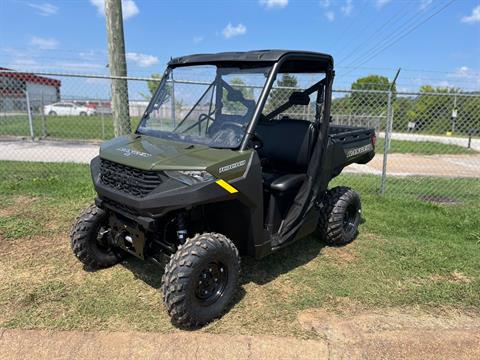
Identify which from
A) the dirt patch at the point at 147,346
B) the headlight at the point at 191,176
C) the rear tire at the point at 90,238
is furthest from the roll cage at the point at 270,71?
the dirt patch at the point at 147,346

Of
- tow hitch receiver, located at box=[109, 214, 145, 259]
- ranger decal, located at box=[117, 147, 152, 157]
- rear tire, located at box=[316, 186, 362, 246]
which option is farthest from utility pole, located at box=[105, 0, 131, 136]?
rear tire, located at box=[316, 186, 362, 246]

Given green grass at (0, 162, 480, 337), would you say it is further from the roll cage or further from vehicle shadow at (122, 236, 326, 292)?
the roll cage

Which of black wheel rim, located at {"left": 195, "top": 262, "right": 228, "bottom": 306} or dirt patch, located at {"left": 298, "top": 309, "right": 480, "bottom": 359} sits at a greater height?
black wheel rim, located at {"left": 195, "top": 262, "right": 228, "bottom": 306}

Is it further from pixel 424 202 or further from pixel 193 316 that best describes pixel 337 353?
pixel 424 202

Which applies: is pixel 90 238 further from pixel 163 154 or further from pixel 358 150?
pixel 358 150

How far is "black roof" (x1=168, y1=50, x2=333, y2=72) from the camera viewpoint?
3.41m

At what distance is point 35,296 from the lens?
3.48 m

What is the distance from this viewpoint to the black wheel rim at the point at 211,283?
3205 millimetres

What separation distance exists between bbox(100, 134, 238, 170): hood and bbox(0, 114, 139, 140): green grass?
1258cm

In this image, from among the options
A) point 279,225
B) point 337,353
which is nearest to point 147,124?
point 279,225

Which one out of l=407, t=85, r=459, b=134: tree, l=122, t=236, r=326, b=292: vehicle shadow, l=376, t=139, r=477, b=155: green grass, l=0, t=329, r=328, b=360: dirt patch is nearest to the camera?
l=0, t=329, r=328, b=360: dirt patch

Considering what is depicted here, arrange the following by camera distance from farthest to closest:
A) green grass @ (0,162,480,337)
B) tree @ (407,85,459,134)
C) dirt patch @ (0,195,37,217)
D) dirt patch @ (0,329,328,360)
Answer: tree @ (407,85,459,134), dirt patch @ (0,195,37,217), green grass @ (0,162,480,337), dirt patch @ (0,329,328,360)

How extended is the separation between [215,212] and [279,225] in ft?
2.37

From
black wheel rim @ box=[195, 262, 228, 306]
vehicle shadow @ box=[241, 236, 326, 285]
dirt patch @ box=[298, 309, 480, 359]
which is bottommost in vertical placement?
dirt patch @ box=[298, 309, 480, 359]
